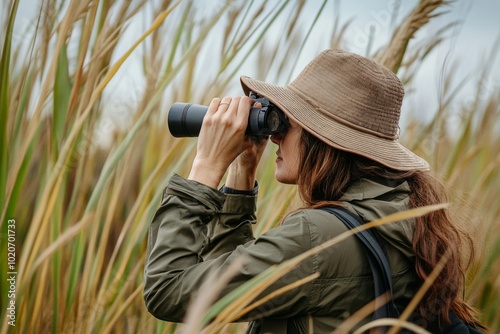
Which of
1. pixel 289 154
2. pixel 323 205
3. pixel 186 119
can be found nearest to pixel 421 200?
pixel 323 205

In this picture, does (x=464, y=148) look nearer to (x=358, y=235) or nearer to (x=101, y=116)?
(x=358, y=235)

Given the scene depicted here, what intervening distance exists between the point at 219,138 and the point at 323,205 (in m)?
0.27

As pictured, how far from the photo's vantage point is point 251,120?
1649 mm

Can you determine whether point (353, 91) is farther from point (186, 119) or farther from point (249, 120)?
point (186, 119)

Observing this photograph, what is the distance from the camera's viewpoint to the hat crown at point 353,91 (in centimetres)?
162

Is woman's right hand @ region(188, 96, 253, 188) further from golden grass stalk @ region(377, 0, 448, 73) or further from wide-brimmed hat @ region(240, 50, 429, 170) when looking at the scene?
golden grass stalk @ region(377, 0, 448, 73)

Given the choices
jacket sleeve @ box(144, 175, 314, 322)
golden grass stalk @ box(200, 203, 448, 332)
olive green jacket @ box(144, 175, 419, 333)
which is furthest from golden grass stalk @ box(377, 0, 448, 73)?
golden grass stalk @ box(200, 203, 448, 332)

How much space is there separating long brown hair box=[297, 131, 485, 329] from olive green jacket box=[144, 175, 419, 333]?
0.03 metres

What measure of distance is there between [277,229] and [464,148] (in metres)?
0.94

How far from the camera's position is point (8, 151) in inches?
58.1

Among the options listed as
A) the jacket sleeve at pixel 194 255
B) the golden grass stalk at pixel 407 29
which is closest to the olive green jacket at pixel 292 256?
the jacket sleeve at pixel 194 255

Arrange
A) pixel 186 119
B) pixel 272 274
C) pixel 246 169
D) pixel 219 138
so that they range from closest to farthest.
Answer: pixel 272 274 → pixel 219 138 → pixel 186 119 → pixel 246 169

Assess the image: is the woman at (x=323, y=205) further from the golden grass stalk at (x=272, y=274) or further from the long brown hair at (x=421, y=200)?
the golden grass stalk at (x=272, y=274)

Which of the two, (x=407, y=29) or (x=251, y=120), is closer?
(x=251, y=120)
